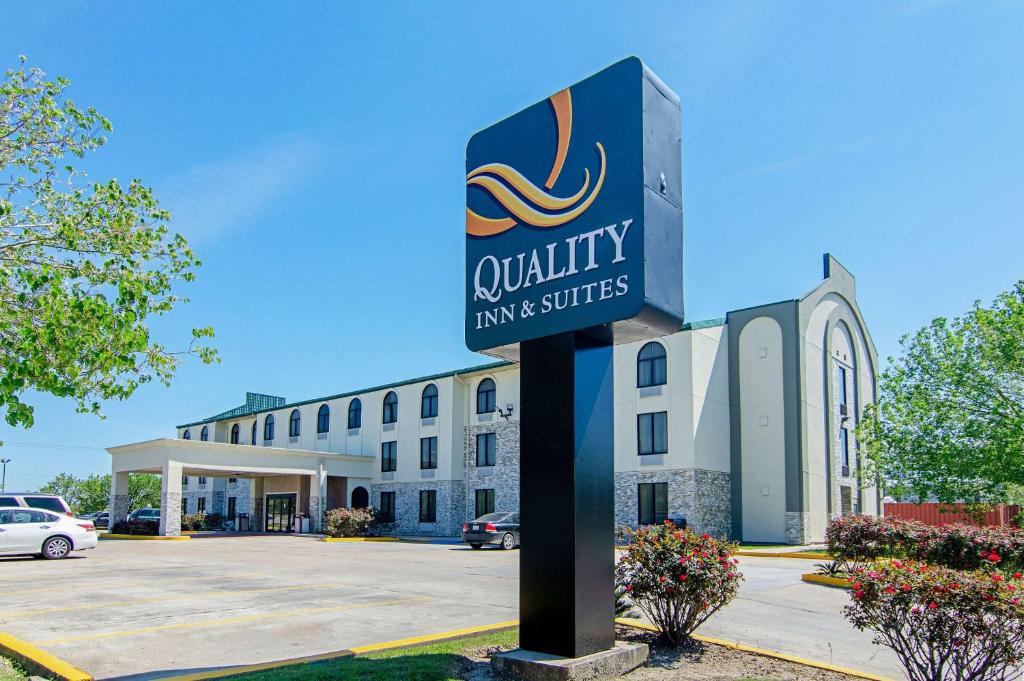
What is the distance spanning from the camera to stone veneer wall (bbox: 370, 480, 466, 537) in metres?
39.9

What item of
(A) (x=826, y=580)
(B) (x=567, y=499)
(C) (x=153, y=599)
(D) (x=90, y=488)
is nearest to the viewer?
(B) (x=567, y=499)

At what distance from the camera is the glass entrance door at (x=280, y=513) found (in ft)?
154

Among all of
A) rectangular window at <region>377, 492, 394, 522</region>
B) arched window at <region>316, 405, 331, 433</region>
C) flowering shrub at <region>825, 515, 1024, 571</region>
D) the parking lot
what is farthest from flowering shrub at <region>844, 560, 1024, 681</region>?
arched window at <region>316, 405, 331, 433</region>

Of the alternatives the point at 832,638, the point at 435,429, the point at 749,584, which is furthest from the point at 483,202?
the point at 435,429

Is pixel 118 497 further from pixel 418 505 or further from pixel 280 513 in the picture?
pixel 418 505

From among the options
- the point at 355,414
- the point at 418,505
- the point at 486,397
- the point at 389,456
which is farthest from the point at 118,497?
the point at 486,397

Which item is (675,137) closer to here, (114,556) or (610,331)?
(610,331)

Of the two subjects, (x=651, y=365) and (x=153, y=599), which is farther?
(x=651, y=365)

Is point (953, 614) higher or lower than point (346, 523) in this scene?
higher

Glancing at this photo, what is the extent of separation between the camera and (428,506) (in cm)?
4119

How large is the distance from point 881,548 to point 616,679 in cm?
1093

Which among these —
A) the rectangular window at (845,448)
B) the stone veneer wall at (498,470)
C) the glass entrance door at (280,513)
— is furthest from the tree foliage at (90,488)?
the rectangular window at (845,448)

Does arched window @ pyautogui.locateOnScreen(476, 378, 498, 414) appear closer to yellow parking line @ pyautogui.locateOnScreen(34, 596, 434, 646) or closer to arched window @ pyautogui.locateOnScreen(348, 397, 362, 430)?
arched window @ pyautogui.locateOnScreen(348, 397, 362, 430)

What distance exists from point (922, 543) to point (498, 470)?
2477cm
